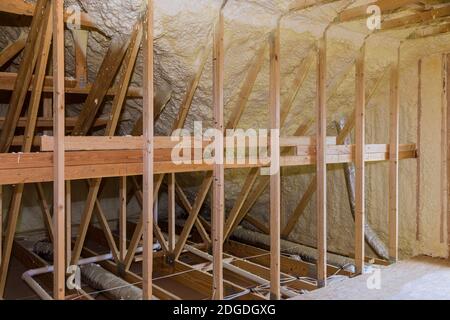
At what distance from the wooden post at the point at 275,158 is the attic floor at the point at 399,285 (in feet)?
0.74

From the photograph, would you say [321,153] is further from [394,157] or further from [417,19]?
[417,19]

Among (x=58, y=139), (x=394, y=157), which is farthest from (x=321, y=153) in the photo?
(x=58, y=139)

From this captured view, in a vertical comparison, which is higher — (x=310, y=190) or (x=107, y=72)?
(x=107, y=72)

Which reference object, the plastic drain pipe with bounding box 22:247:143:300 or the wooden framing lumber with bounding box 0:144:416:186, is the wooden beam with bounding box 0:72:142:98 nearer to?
the wooden framing lumber with bounding box 0:144:416:186

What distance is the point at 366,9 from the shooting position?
2.78 m

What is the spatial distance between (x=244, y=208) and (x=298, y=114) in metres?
1.20

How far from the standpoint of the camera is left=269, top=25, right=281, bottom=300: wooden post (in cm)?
280

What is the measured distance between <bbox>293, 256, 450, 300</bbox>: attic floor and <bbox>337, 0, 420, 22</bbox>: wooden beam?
1.95m

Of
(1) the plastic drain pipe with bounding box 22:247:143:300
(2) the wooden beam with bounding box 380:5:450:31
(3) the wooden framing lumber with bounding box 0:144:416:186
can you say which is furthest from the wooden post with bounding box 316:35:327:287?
(1) the plastic drain pipe with bounding box 22:247:143:300

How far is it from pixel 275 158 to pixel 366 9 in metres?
1.18

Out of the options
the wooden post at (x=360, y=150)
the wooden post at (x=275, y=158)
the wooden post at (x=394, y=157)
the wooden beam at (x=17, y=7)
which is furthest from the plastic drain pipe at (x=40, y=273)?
the wooden post at (x=394, y=157)

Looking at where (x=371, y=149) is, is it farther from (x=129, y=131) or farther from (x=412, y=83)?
(x=129, y=131)

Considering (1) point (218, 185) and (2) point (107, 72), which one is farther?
(2) point (107, 72)

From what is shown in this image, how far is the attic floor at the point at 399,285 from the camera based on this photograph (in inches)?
113
